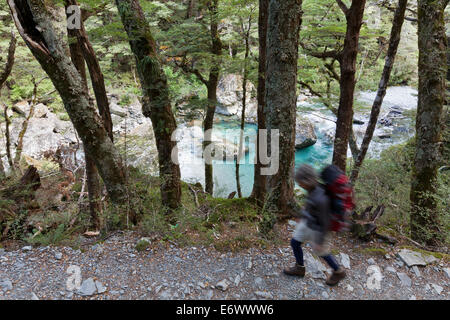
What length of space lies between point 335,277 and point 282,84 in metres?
2.72

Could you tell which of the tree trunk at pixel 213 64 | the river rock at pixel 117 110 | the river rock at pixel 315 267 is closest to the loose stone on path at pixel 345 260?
the river rock at pixel 315 267

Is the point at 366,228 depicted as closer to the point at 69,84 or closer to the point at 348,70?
the point at 348,70

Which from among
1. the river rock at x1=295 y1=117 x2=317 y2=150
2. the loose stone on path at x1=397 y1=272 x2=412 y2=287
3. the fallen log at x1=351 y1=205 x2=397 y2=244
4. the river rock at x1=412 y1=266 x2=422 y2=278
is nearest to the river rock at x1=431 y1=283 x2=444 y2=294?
the river rock at x1=412 y1=266 x2=422 y2=278

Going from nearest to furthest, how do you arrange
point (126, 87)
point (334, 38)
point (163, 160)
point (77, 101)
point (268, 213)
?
point (77, 101), point (268, 213), point (163, 160), point (334, 38), point (126, 87)

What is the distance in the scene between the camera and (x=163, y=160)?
15.8 ft

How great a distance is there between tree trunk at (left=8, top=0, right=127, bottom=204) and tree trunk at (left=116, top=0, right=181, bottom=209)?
2.59ft

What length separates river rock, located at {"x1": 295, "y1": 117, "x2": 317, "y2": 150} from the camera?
17.2 metres

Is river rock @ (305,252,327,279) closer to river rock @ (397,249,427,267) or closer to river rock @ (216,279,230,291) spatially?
river rock @ (216,279,230,291)

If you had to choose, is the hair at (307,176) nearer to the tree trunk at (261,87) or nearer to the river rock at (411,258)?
the river rock at (411,258)
